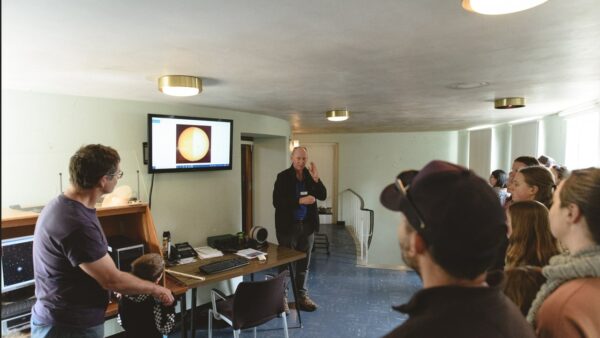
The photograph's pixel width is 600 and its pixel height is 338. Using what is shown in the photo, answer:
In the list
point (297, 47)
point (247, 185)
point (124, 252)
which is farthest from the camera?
point (247, 185)

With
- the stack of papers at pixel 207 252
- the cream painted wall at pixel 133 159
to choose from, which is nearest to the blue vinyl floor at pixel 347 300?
the stack of papers at pixel 207 252

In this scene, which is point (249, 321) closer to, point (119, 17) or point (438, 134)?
point (119, 17)

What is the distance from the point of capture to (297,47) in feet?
5.05

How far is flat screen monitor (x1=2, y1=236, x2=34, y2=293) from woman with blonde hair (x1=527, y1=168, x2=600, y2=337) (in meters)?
2.44

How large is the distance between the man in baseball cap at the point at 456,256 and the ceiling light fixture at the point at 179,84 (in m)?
1.72

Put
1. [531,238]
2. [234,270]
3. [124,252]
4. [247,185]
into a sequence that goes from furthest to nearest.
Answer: [247,185]
[234,270]
[124,252]
[531,238]

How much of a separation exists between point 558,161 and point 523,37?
3.59 metres

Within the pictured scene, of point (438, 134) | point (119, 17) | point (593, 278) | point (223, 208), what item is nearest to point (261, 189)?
point (223, 208)

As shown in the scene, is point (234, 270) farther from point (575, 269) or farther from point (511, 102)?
point (511, 102)

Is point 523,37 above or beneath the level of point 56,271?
above

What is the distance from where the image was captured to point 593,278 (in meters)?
0.97

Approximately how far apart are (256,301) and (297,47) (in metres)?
1.70

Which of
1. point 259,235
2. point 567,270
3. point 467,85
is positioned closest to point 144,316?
point 259,235

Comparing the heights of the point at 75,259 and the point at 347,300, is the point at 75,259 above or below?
above
